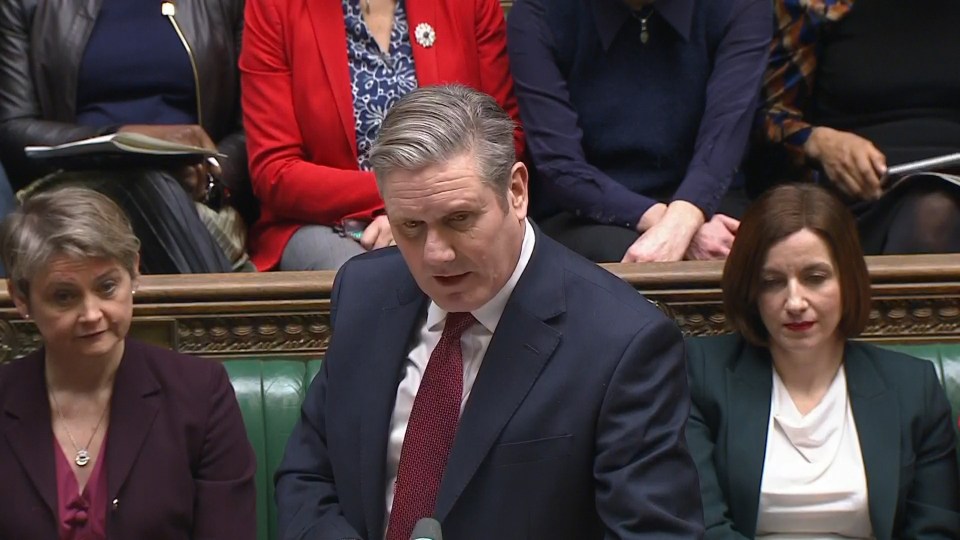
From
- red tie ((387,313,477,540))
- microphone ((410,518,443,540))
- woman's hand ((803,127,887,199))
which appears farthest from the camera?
woman's hand ((803,127,887,199))

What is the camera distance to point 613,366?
5.41ft

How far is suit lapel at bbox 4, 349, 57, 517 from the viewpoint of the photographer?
208 centimetres

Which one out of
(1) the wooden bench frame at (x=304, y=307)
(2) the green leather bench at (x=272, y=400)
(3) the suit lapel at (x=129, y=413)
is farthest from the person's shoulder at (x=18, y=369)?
(2) the green leather bench at (x=272, y=400)

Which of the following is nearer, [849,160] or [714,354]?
[714,354]

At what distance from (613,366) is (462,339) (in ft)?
0.68

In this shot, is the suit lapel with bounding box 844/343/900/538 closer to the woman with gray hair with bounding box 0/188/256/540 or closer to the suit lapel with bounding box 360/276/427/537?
the suit lapel with bounding box 360/276/427/537

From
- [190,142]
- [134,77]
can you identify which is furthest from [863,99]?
[134,77]

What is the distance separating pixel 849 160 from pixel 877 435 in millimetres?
756

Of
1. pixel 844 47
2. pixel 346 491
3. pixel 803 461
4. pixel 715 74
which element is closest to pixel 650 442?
pixel 346 491

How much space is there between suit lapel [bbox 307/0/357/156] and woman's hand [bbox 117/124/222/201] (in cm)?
26

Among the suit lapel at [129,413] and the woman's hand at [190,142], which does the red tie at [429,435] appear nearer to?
the suit lapel at [129,413]

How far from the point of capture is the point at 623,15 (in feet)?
9.29

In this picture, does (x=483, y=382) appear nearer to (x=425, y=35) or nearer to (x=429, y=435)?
(x=429, y=435)

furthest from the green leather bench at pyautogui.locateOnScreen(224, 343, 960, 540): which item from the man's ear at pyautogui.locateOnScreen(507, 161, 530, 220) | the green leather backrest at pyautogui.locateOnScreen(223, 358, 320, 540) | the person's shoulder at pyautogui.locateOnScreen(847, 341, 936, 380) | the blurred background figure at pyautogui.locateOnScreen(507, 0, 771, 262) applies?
the man's ear at pyautogui.locateOnScreen(507, 161, 530, 220)
